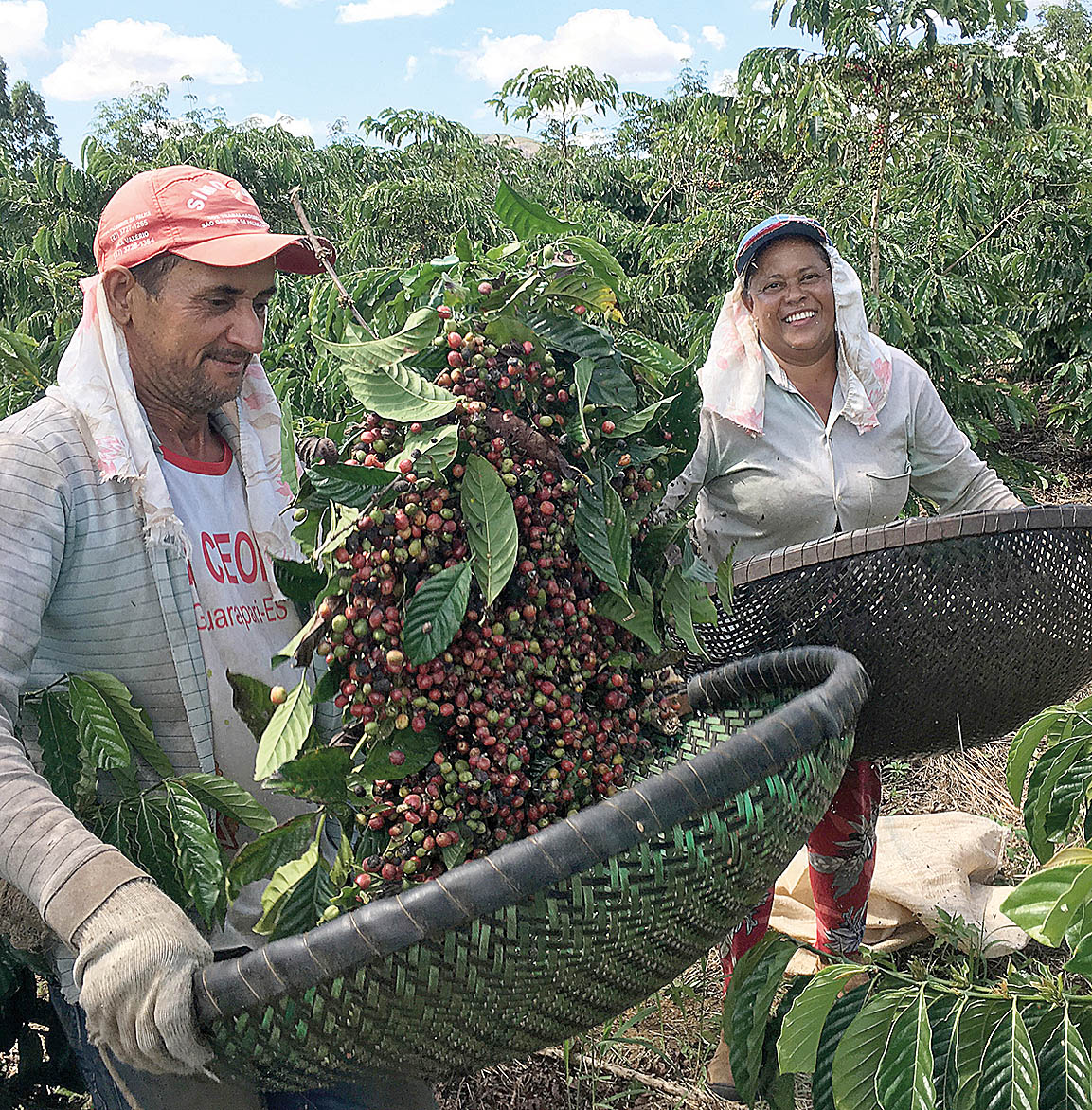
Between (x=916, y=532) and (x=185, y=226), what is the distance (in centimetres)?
95

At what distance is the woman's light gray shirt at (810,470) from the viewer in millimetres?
1915

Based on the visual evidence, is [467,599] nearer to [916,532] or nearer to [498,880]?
[498,880]

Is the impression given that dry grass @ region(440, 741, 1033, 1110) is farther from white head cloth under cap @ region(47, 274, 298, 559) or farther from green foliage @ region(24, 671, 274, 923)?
white head cloth under cap @ region(47, 274, 298, 559)

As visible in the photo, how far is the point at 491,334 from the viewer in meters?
1.08

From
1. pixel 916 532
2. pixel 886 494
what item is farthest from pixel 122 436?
pixel 886 494

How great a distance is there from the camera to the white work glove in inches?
30.9

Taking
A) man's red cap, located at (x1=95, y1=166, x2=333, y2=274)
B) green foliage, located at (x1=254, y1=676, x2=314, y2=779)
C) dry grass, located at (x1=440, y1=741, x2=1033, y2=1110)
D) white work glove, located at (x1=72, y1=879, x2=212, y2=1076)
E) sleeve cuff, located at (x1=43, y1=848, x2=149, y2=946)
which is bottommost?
dry grass, located at (x1=440, y1=741, x2=1033, y2=1110)

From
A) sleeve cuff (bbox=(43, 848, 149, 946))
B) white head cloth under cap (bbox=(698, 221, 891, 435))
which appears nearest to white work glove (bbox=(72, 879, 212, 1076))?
sleeve cuff (bbox=(43, 848, 149, 946))

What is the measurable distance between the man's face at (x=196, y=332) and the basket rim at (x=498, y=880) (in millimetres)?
710

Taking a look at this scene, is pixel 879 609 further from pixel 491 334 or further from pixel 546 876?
pixel 546 876

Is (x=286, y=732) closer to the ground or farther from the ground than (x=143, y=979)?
farther from the ground

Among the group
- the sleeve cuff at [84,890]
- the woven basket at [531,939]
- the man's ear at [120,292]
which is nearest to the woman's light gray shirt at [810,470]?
the man's ear at [120,292]

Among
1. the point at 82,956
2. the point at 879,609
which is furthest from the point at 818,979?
the point at 82,956

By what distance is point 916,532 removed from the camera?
4.69 ft
